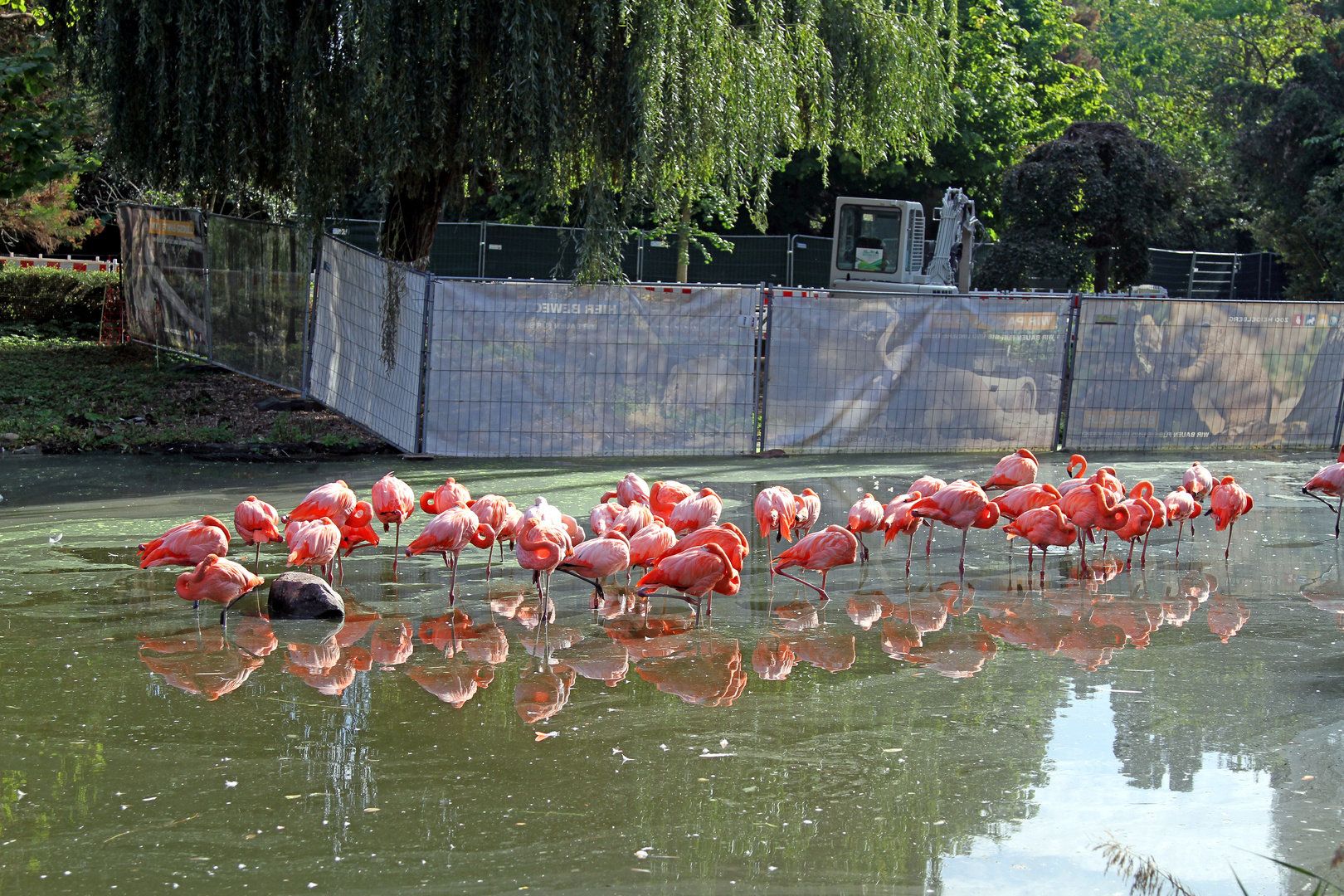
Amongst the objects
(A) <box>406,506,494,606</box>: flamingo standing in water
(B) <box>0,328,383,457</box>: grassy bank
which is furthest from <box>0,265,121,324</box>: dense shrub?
(A) <box>406,506,494,606</box>: flamingo standing in water

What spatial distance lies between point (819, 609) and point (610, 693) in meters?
1.74

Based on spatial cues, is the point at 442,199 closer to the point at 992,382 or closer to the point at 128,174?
the point at 128,174

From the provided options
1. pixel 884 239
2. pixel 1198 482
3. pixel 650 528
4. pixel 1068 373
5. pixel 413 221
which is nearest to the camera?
pixel 650 528

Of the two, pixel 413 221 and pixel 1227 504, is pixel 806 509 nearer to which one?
pixel 1227 504

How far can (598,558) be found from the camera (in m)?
5.77

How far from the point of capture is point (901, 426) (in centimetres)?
1152

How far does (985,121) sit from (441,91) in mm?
23736

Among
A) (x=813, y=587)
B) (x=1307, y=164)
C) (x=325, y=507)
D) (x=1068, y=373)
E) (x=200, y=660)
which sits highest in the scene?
(x=1307, y=164)

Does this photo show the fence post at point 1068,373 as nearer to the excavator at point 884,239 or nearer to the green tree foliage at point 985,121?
the excavator at point 884,239

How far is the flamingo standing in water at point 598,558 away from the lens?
5.77 meters

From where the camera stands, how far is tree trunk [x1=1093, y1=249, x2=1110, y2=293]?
2877 centimetres

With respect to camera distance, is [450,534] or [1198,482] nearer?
[450,534]

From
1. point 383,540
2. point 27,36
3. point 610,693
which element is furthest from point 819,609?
point 27,36

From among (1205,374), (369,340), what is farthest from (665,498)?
(1205,374)
